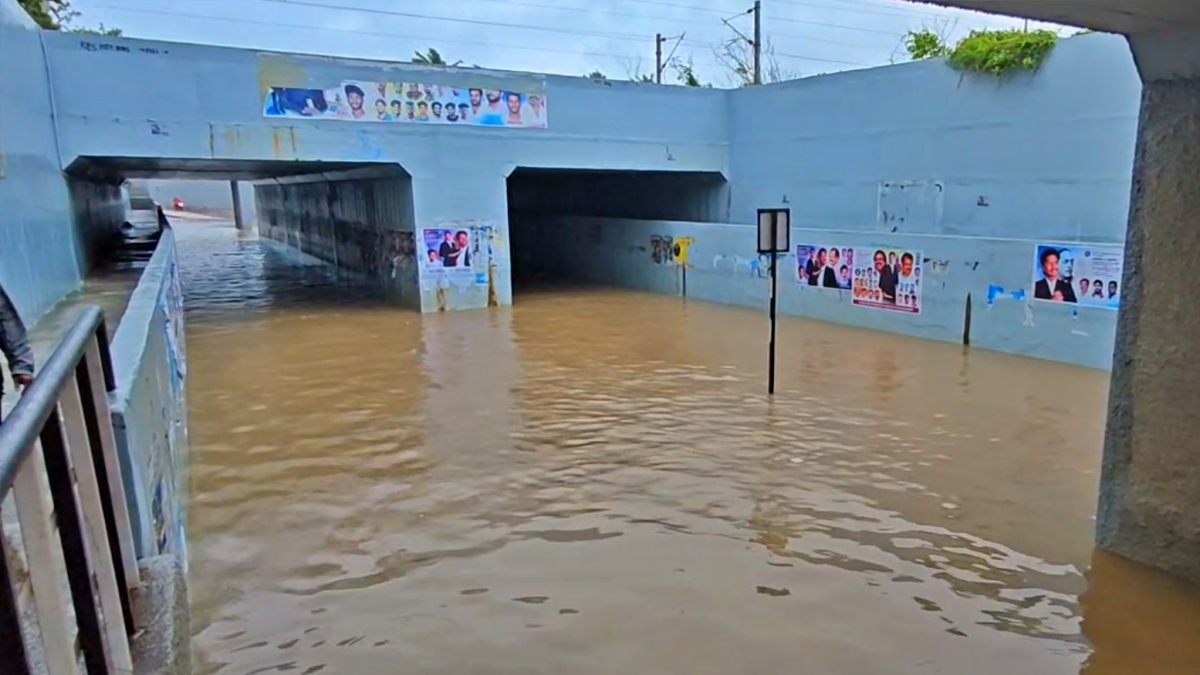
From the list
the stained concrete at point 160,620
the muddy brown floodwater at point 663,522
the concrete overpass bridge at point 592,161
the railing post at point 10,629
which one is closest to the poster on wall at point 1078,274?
the concrete overpass bridge at point 592,161

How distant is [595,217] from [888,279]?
1109 cm

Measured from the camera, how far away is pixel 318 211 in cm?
2606

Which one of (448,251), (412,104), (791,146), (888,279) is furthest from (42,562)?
(791,146)

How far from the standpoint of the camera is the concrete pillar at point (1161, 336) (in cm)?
475

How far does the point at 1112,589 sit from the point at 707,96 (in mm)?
16189

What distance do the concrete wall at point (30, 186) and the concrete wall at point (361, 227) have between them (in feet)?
20.0

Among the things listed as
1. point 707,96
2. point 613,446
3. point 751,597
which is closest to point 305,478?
point 613,446

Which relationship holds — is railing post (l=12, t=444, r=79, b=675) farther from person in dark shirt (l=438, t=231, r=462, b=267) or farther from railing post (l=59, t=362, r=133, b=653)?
person in dark shirt (l=438, t=231, r=462, b=267)

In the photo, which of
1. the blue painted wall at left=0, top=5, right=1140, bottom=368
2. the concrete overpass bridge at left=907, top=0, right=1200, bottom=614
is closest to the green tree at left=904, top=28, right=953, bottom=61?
the blue painted wall at left=0, top=5, right=1140, bottom=368

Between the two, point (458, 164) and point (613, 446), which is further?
point (458, 164)

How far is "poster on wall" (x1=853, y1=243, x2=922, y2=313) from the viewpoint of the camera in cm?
1320

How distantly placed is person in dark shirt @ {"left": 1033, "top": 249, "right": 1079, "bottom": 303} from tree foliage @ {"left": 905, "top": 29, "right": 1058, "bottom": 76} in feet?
13.8

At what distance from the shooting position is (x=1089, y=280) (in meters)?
10.7

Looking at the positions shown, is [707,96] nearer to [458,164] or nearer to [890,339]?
[458,164]
